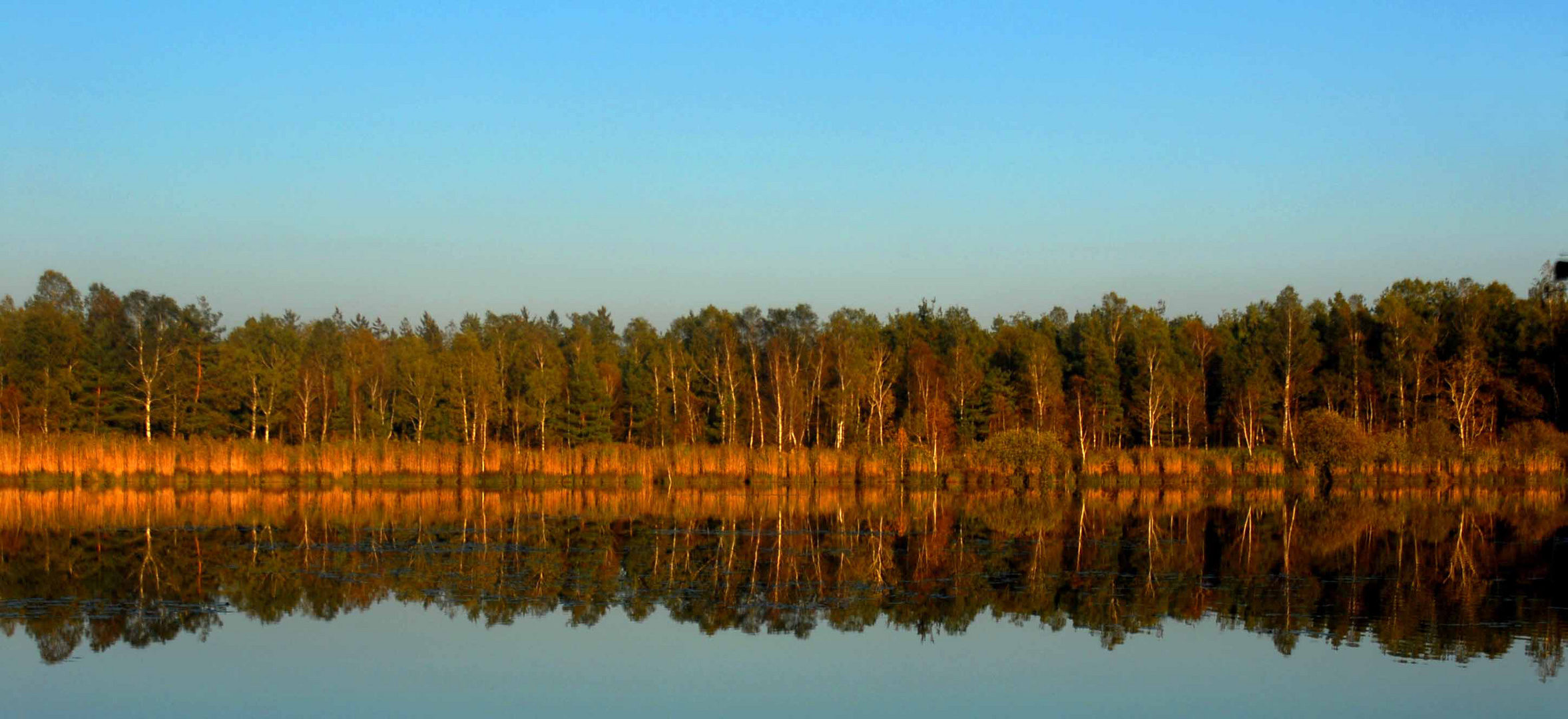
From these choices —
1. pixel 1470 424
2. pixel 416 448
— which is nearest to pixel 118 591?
pixel 416 448

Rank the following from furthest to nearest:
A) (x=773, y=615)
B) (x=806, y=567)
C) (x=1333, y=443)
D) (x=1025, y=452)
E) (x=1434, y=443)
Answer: (x=1434, y=443) → (x=1333, y=443) → (x=1025, y=452) → (x=806, y=567) → (x=773, y=615)

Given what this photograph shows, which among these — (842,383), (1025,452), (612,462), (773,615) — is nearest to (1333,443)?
(1025,452)

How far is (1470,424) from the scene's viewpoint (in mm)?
53719

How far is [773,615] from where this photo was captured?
54.1 ft

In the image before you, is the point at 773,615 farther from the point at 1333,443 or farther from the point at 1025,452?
the point at 1333,443

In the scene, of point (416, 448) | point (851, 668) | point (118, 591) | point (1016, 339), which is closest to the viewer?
point (851, 668)

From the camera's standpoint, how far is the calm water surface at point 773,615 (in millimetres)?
12430

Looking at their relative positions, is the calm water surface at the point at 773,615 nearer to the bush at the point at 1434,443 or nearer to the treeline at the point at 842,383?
the bush at the point at 1434,443

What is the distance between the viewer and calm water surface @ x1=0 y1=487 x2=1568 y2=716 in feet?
40.8

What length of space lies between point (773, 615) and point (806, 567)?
448cm

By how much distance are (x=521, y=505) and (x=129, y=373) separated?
1244 inches

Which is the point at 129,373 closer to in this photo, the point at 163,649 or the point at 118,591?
the point at 118,591

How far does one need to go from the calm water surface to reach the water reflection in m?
0.09

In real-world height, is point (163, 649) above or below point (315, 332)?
below
